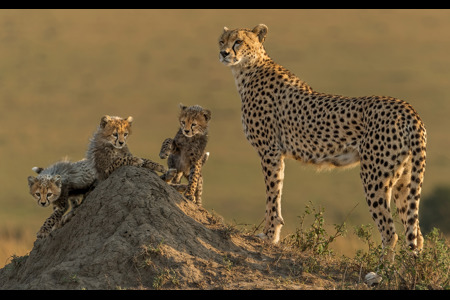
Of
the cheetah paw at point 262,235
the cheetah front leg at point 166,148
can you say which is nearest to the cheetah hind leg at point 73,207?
the cheetah front leg at point 166,148

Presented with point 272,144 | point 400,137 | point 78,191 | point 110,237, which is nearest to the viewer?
point 110,237

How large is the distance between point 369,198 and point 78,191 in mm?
3043

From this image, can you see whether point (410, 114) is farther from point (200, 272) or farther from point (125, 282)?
point (125, 282)

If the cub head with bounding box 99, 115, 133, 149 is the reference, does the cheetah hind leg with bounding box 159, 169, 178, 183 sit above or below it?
below

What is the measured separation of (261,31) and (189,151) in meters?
1.74

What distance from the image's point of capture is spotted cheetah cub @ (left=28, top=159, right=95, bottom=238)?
7.12m

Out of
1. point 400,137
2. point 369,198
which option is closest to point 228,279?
point 369,198

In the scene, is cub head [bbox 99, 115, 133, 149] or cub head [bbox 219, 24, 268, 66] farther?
cub head [bbox 219, 24, 268, 66]

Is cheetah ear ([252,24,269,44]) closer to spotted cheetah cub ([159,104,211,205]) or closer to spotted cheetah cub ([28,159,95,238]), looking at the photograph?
spotted cheetah cub ([159,104,211,205])

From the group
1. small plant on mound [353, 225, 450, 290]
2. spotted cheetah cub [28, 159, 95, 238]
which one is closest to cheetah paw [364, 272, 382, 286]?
small plant on mound [353, 225, 450, 290]

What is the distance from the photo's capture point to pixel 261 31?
855 cm

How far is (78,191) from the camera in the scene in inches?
298

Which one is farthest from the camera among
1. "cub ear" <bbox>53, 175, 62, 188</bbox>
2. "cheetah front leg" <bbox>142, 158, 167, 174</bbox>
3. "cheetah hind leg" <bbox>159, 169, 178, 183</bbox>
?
"cheetah hind leg" <bbox>159, 169, 178, 183</bbox>

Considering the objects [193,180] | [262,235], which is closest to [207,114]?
[193,180]
